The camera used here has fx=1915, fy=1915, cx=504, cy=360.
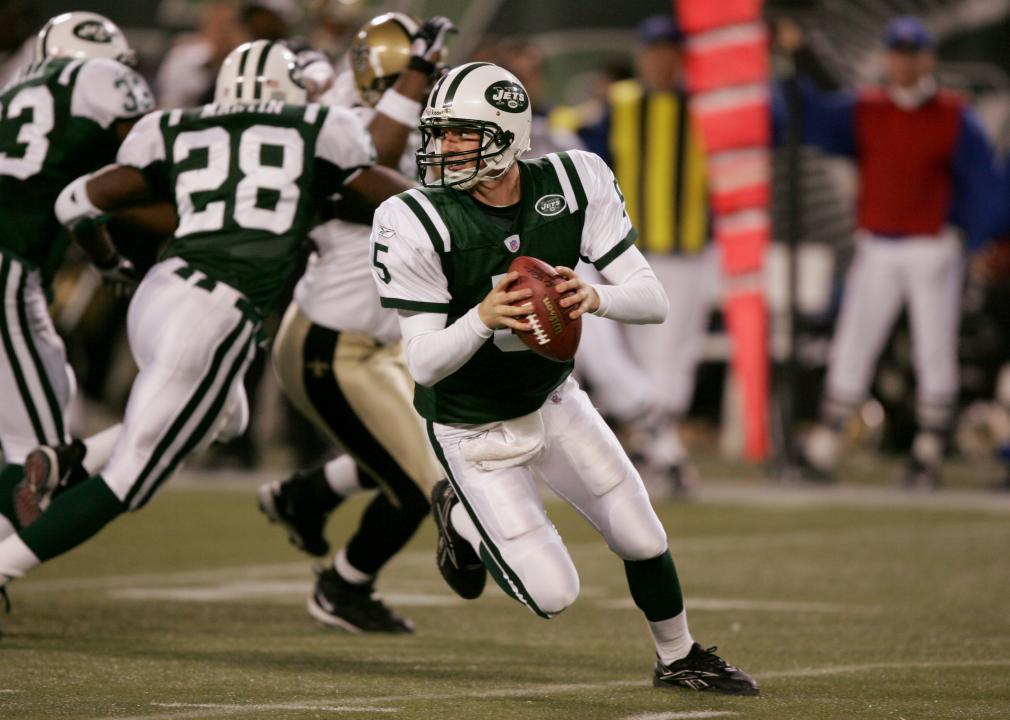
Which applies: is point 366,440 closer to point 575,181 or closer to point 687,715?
point 575,181

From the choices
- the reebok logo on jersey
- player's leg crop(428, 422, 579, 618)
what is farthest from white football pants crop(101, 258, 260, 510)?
the reebok logo on jersey

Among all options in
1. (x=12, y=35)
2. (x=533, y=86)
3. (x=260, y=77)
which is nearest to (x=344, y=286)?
(x=260, y=77)

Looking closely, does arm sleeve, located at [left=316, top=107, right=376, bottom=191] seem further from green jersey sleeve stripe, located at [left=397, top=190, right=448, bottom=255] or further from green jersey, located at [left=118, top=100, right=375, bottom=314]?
green jersey sleeve stripe, located at [left=397, top=190, right=448, bottom=255]

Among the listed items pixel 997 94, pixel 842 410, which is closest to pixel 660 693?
pixel 842 410

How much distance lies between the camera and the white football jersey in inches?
219

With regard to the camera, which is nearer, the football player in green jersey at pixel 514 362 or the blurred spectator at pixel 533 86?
the football player in green jersey at pixel 514 362

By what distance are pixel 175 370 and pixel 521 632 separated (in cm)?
130

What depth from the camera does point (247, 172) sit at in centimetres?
527

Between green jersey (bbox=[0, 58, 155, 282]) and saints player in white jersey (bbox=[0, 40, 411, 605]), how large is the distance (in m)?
0.30

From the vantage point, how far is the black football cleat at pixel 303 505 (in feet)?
19.4

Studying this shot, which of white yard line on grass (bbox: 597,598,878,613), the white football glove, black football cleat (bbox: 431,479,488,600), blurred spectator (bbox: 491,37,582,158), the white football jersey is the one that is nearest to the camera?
black football cleat (bbox: 431,479,488,600)

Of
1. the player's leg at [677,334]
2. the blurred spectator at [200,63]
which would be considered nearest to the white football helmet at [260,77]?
the blurred spectator at [200,63]

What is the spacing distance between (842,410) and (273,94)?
5.28 metres

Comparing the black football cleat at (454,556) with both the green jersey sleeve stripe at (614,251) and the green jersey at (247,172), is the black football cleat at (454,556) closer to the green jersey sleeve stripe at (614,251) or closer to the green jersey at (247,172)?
the green jersey sleeve stripe at (614,251)
